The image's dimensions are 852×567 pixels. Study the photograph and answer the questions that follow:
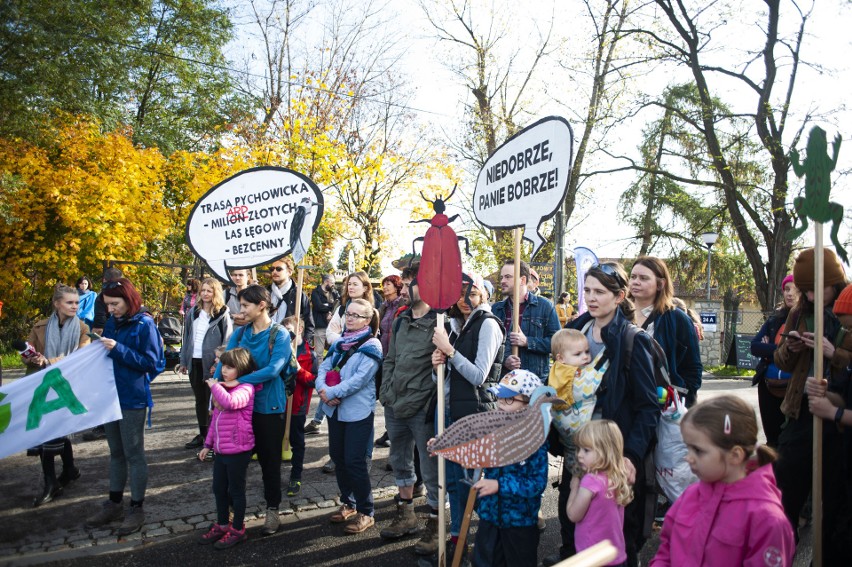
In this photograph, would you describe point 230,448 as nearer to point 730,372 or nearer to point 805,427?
point 805,427

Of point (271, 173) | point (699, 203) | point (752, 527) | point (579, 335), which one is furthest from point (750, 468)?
point (699, 203)

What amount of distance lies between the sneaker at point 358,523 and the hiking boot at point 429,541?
1.44ft

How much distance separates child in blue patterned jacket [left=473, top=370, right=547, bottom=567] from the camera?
2.89 metres

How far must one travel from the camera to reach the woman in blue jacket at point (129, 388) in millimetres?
4258

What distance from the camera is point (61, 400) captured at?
167 inches

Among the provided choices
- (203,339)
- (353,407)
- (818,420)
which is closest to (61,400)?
(203,339)

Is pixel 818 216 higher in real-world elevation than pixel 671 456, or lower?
higher

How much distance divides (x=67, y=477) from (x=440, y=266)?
403 centimetres

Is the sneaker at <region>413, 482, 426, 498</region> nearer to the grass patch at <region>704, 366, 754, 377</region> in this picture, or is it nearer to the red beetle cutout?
the red beetle cutout

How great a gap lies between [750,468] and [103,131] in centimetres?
1834

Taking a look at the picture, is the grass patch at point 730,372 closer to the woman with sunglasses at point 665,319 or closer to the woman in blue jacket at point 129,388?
the woman with sunglasses at point 665,319

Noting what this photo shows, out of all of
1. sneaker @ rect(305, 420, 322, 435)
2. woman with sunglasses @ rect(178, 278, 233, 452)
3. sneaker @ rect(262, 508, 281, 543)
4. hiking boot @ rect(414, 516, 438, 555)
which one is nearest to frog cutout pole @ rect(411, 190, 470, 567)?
hiking boot @ rect(414, 516, 438, 555)

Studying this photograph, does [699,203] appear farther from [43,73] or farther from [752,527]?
[752,527]

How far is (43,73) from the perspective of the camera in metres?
14.2
